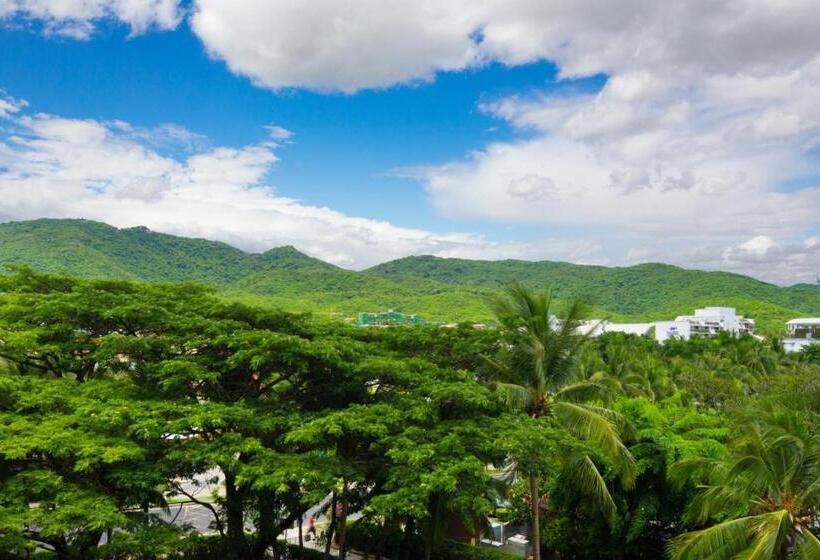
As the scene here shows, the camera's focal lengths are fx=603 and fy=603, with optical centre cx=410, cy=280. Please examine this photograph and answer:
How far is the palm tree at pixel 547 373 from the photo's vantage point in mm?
14828

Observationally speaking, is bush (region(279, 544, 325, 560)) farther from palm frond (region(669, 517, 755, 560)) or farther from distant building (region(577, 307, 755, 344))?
distant building (region(577, 307, 755, 344))

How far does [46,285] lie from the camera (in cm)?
1546

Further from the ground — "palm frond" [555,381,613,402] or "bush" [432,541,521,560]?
"palm frond" [555,381,613,402]

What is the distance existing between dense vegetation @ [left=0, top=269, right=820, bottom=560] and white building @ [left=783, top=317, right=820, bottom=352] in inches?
2693

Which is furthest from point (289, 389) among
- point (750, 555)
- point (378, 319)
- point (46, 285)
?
point (378, 319)

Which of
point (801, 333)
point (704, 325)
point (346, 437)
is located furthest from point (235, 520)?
point (704, 325)

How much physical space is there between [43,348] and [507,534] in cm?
1650

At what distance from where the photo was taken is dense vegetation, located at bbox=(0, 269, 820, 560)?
32.6 feet

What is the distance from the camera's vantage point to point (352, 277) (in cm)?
12731

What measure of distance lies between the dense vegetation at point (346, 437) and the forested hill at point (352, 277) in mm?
62539

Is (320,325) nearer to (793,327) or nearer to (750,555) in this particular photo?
(750,555)

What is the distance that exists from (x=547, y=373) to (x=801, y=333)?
274ft

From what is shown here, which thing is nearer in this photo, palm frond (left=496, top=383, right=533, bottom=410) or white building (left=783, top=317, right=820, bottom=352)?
palm frond (left=496, top=383, right=533, bottom=410)

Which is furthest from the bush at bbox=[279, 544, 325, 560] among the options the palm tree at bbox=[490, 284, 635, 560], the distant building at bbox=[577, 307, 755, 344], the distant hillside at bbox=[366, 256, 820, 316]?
the distant hillside at bbox=[366, 256, 820, 316]
